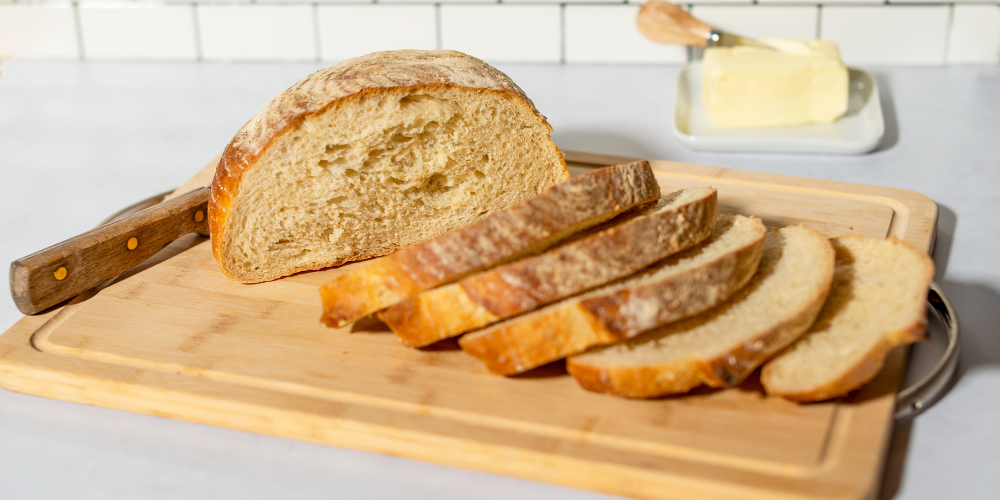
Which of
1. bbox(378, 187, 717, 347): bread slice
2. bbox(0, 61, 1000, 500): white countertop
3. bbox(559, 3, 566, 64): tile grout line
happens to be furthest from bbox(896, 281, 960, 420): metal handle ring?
bbox(559, 3, 566, 64): tile grout line

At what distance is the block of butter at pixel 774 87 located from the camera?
10.5ft

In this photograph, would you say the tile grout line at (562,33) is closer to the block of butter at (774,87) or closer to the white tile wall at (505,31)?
the white tile wall at (505,31)

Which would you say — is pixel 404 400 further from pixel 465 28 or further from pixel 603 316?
pixel 465 28

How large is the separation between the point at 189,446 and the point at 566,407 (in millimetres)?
882

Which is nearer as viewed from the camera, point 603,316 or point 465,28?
point 603,316

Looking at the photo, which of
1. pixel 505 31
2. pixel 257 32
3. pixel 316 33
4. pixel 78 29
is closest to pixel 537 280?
pixel 505 31

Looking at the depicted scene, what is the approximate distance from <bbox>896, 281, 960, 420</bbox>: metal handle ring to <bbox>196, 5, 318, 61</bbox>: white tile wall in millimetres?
3438

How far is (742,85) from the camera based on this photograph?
10.5ft

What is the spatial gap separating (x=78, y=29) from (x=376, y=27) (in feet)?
5.62

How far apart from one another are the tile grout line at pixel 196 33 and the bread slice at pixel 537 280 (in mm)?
3056

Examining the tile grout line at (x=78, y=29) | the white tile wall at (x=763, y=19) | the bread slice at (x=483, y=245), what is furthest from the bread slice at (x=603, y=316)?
the tile grout line at (x=78, y=29)

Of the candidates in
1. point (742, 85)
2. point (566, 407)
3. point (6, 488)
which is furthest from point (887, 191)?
point (6, 488)

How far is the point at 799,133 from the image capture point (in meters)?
3.27

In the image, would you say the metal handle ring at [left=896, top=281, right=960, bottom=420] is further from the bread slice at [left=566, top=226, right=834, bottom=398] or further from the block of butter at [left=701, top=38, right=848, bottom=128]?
the block of butter at [left=701, top=38, right=848, bottom=128]
